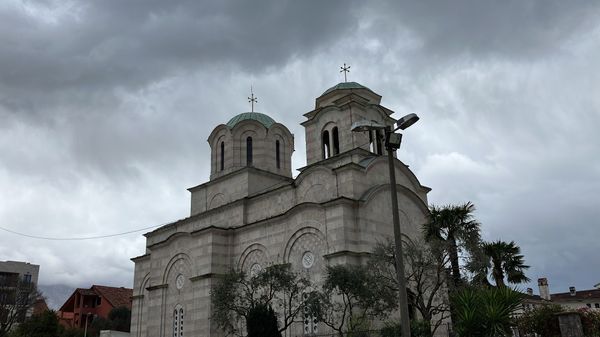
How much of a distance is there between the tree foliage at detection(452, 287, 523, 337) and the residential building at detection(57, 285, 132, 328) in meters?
42.8

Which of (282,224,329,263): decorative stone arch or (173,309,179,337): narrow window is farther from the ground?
(282,224,329,263): decorative stone arch

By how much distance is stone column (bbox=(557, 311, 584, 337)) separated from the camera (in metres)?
15.5

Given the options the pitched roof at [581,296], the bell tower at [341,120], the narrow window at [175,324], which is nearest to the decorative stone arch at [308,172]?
the bell tower at [341,120]

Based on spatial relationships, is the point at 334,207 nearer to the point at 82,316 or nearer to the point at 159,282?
the point at 159,282

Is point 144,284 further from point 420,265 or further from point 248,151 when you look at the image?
point 420,265

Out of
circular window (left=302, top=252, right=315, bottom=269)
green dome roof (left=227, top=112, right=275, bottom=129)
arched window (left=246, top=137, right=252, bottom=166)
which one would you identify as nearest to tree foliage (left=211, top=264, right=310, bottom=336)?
circular window (left=302, top=252, right=315, bottom=269)

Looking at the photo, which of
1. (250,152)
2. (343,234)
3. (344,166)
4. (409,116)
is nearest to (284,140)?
(250,152)

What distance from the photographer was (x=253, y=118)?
31.5 metres

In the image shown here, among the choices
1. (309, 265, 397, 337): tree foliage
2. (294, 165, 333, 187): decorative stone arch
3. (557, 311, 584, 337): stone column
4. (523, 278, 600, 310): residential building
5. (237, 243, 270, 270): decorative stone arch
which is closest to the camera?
(557, 311, 584, 337): stone column

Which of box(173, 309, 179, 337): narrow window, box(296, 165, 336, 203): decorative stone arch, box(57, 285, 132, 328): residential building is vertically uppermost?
box(296, 165, 336, 203): decorative stone arch

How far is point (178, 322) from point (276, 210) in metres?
7.50

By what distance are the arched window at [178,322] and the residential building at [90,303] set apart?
27.5 metres

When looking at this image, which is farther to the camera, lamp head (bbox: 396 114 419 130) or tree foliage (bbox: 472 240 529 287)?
tree foliage (bbox: 472 240 529 287)

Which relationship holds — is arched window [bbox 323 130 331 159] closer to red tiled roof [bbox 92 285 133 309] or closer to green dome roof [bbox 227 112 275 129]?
green dome roof [bbox 227 112 275 129]
